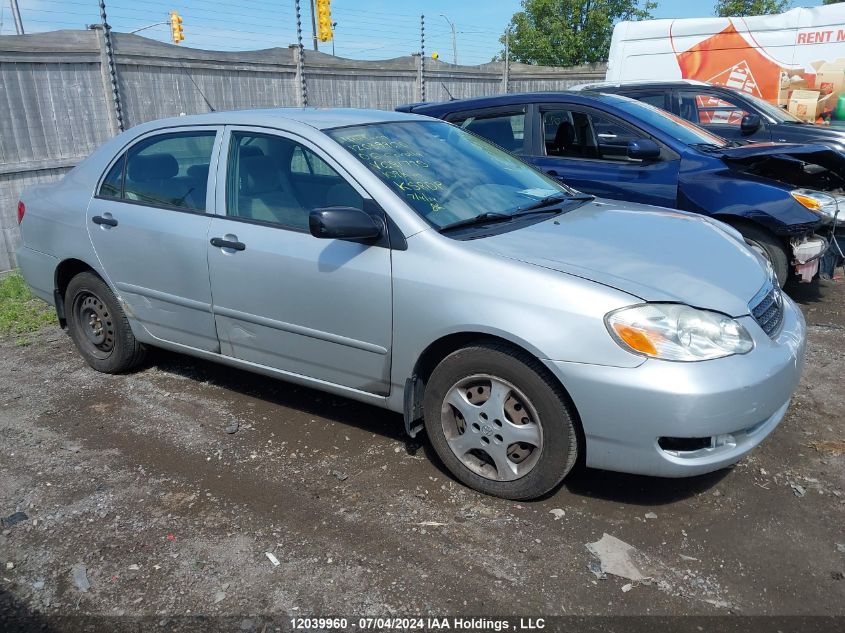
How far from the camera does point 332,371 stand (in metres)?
3.68

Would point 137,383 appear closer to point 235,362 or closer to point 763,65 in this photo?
point 235,362

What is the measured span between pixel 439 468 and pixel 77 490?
1781 mm

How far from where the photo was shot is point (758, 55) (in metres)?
12.5

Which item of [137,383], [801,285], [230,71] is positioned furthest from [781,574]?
[230,71]

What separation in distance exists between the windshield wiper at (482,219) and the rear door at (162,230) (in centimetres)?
143

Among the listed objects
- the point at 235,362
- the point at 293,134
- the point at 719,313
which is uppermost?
the point at 293,134

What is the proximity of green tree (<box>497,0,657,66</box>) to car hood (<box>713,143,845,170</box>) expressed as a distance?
29009 mm

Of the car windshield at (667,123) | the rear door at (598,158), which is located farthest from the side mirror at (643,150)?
the car windshield at (667,123)

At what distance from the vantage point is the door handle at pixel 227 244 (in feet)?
12.4

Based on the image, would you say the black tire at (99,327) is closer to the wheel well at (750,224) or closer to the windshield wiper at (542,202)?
the windshield wiper at (542,202)

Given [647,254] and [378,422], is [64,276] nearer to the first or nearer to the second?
[378,422]

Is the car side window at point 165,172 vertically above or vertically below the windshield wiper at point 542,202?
above

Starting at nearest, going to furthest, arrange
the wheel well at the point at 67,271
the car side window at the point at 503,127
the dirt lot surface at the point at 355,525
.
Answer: the dirt lot surface at the point at 355,525
the wheel well at the point at 67,271
the car side window at the point at 503,127

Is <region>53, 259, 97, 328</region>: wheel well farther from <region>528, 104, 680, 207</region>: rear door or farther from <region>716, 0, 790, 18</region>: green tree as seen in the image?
<region>716, 0, 790, 18</region>: green tree
